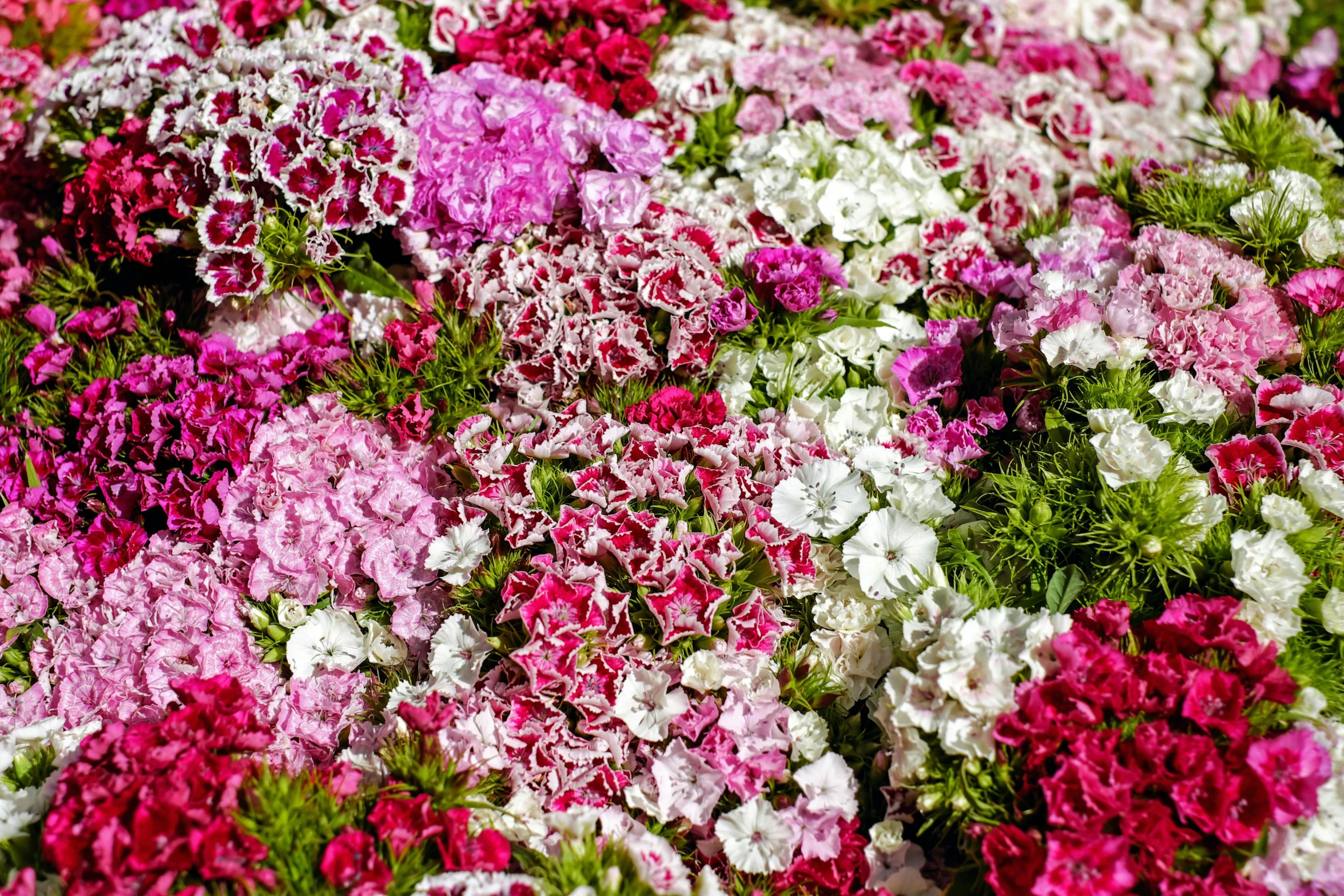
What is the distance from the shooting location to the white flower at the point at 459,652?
2.55 meters

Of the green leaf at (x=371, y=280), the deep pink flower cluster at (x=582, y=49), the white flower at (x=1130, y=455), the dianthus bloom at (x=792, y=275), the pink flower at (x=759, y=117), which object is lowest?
the green leaf at (x=371, y=280)

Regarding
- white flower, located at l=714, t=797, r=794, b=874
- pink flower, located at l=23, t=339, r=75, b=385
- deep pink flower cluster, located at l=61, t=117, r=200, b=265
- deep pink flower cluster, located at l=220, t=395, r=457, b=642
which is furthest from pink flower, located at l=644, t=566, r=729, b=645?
pink flower, located at l=23, t=339, r=75, b=385

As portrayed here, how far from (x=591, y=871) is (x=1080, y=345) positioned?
1.92 meters

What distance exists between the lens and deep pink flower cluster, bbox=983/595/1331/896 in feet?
6.49

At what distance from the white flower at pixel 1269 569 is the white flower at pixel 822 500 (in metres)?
0.92

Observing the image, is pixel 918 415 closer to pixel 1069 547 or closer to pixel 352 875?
pixel 1069 547

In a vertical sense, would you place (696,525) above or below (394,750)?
above

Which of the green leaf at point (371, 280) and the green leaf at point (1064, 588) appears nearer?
the green leaf at point (1064, 588)

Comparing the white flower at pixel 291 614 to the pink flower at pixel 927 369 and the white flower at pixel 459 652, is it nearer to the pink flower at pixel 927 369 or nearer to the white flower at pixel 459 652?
the white flower at pixel 459 652

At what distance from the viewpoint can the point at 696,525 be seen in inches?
106

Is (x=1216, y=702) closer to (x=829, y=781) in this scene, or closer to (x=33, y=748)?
(x=829, y=781)

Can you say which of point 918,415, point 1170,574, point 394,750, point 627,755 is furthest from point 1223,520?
point 394,750

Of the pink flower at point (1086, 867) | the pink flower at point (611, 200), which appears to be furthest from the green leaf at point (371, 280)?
the pink flower at point (1086, 867)

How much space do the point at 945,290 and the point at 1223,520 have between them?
1291 millimetres
